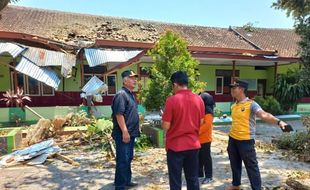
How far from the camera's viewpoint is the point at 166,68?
7973mm

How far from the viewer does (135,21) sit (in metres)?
20.6

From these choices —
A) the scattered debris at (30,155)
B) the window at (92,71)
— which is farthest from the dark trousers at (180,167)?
the window at (92,71)

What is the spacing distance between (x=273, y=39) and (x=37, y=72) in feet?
60.6

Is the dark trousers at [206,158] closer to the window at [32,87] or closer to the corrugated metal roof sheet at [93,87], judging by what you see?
the corrugated metal roof sheet at [93,87]

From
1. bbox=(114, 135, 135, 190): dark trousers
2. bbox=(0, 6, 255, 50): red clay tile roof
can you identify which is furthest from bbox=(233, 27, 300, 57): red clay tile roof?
bbox=(114, 135, 135, 190): dark trousers

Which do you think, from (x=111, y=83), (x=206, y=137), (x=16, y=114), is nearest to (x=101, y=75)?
(x=111, y=83)

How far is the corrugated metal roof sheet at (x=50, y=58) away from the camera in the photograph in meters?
11.6

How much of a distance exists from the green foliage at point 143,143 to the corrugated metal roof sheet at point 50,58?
531cm

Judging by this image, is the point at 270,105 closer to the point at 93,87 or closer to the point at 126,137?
the point at 93,87

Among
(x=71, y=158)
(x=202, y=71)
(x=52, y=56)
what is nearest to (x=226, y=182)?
(x=71, y=158)

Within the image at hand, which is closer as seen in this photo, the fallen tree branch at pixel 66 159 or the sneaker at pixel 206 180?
the sneaker at pixel 206 180

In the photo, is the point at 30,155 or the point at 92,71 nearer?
the point at 30,155

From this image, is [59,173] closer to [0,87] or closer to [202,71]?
[0,87]

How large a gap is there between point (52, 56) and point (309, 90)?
48.1 feet
